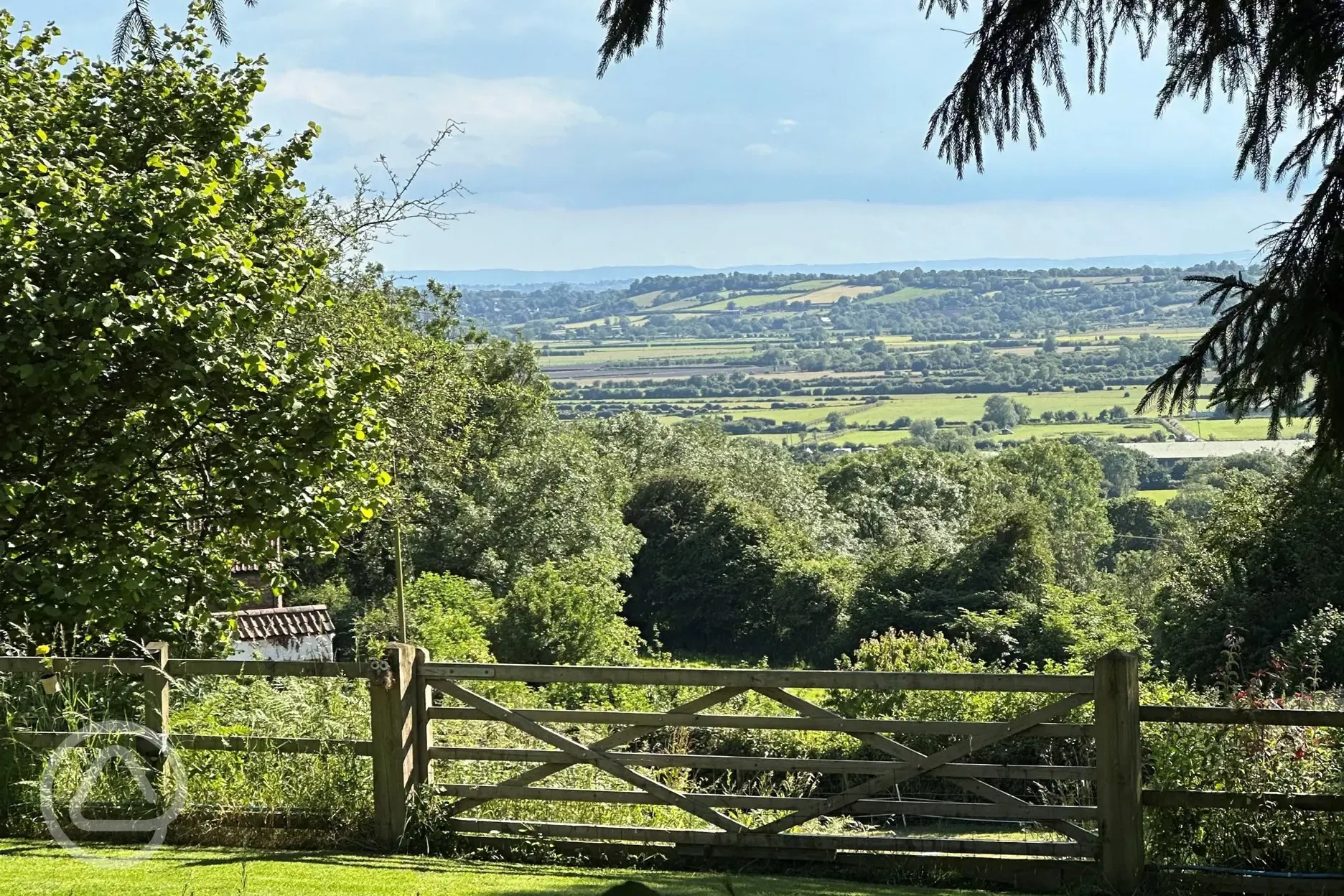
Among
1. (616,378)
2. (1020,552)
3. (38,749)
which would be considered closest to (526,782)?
(38,749)

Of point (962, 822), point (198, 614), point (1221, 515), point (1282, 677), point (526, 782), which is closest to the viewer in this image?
point (526, 782)

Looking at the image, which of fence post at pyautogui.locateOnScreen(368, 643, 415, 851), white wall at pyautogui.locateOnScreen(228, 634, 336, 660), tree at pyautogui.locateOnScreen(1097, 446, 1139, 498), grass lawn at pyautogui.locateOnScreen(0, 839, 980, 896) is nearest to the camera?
grass lawn at pyautogui.locateOnScreen(0, 839, 980, 896)

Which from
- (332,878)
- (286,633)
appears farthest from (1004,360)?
(332,878)

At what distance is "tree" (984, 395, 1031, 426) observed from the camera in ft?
440

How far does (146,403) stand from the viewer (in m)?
8.98

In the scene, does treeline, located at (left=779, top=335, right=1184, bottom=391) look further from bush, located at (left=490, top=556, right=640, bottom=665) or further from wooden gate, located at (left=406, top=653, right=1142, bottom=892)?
wooden gate, located at (left=406, top=653, right=1142, bottom=892)

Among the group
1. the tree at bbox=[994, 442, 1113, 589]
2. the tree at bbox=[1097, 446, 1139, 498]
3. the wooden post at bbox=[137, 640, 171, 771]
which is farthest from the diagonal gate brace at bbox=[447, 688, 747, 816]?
the tree at bbox=[1097, 446, 1139, 498]

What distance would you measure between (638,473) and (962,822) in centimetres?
3877

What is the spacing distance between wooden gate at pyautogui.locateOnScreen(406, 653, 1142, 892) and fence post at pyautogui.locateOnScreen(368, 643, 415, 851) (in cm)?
12

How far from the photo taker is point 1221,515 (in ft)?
Result: 90.6

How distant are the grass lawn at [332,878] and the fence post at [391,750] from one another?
0.23 metres

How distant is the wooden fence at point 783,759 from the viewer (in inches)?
265

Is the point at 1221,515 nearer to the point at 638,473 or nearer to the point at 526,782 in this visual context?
the point at 526,782

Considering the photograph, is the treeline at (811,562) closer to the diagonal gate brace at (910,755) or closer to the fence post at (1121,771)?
the fence post at (1121,771)
